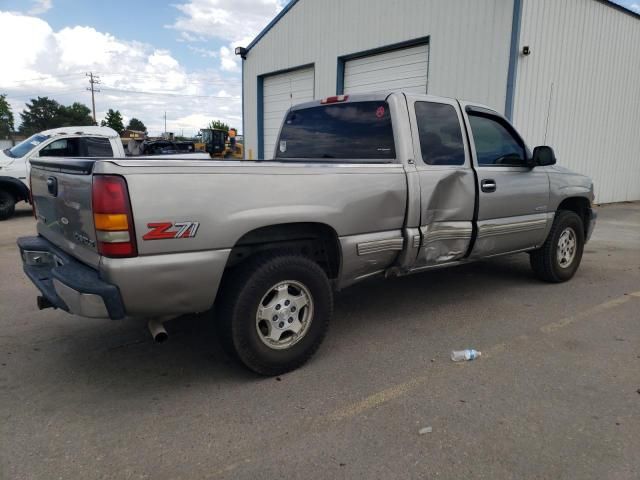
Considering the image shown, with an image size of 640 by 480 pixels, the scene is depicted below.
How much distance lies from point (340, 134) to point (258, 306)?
6.28 feet

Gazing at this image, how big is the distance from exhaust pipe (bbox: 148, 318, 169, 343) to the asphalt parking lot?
404mm

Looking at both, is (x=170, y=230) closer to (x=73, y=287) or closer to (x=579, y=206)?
(x=73, y=287)

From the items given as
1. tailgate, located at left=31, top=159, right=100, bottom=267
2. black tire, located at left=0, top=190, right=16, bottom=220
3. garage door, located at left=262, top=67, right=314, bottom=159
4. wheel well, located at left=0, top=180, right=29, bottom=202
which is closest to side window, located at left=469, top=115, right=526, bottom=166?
tailgate, located at left=31, top=159, right=100, bottom=267

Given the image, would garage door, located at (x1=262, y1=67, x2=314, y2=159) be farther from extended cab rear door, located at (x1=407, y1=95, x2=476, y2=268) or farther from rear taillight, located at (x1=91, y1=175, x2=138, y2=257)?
rear taillight, located at (x1=91, y1=175, x2=138, y2=257)

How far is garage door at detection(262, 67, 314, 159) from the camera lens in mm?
15469

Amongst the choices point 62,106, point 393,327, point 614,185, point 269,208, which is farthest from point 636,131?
point 62,106

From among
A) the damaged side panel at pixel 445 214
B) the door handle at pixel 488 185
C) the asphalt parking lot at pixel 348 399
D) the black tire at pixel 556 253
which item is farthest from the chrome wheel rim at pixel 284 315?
the black tire at pixel 556 253

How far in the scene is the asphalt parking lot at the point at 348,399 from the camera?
7.74 feet

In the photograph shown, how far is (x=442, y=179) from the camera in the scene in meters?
3.99

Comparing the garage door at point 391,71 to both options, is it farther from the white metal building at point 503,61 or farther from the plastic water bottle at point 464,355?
the plastic water bottle at point 464,355

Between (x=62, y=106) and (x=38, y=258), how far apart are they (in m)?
102

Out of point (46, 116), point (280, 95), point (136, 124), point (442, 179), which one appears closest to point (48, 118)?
point (46, 116)

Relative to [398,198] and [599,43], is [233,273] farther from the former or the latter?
[599,43]

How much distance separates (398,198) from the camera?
3.68 meters
